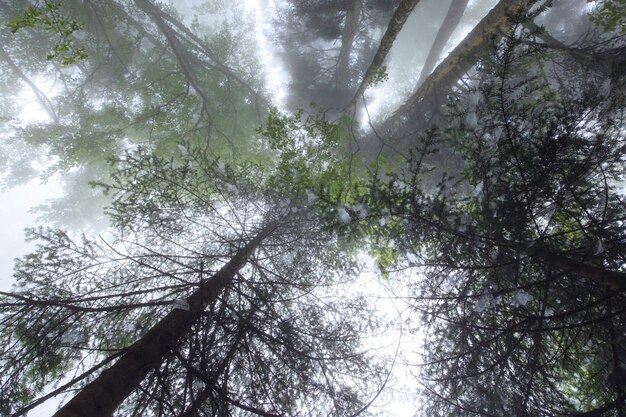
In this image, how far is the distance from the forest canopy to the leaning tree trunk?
0.02 meters

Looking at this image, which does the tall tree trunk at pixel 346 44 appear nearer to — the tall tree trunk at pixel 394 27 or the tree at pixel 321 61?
the tree at pixel 321 61

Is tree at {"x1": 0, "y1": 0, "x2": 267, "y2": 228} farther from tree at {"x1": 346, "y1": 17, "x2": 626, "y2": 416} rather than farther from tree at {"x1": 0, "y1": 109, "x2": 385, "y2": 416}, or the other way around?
tree at {"x1": 346, "y1": 17, "x2": 626, "y2": 416}

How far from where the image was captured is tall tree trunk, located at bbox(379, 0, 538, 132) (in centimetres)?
565

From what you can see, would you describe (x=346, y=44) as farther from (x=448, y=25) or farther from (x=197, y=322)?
(x=197, y=322)

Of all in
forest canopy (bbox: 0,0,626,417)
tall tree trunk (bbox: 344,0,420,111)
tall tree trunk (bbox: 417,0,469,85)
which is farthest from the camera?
tall tree trunk (bbox: 417,0,469,85)

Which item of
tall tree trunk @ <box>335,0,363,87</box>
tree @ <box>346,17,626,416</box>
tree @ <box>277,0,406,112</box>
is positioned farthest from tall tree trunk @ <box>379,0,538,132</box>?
tree @ <box>277,0,406,112</box>

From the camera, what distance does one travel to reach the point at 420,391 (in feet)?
13.9

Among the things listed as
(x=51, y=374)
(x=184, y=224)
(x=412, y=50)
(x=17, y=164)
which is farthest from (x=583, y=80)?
(x=17, y=164)

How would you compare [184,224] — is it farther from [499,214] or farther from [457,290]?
[499,214]

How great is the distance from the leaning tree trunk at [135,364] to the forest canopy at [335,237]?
0.06 ft

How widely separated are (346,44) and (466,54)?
15.4 feet

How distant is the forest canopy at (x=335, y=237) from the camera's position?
2.78 metres

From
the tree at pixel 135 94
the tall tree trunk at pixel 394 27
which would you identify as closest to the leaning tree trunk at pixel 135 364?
the tall tree trunk at pixel 394 27

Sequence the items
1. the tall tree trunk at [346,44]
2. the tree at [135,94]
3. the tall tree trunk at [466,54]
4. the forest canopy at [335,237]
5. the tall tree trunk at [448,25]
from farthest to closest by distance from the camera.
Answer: the tall tree trunk at [448,25] < the tall tree trunk at [346,44] < the tree at [135,94] < the tall tree trunk at [466,54] < the forest canopy at [335,237]
